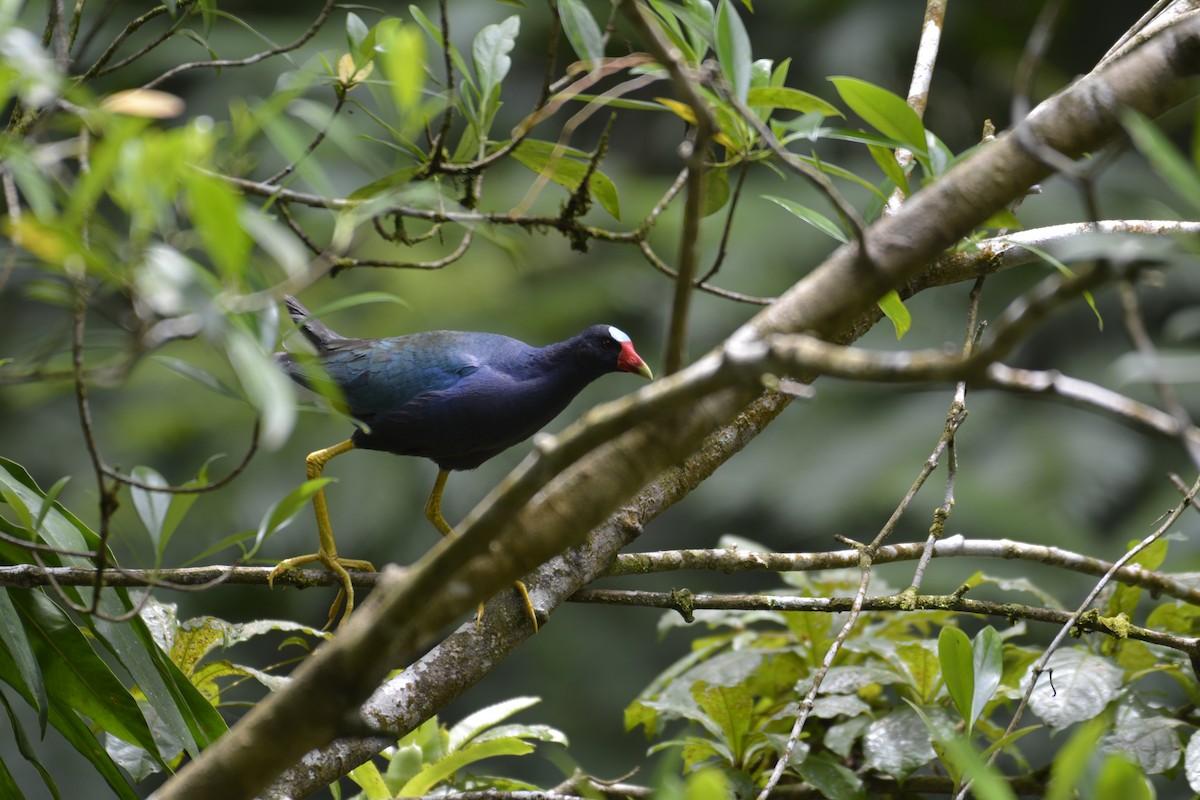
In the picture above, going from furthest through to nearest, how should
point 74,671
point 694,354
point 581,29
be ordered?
1. point 694,354
2. point 74,671
3. point 581,29

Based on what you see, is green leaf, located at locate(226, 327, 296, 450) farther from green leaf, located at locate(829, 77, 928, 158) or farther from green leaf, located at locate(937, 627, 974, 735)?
green leaf, located at locate(937, 627, 974, 735)

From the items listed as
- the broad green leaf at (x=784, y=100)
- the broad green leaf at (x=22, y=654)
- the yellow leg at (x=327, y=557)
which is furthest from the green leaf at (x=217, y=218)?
the yellow leg at (x=327, y=557)

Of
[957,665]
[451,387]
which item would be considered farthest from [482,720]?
[957,665]

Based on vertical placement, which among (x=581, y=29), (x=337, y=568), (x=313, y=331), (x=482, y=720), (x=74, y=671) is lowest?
(x=482, y=720)

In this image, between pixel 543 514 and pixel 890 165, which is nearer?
pixel 543 514

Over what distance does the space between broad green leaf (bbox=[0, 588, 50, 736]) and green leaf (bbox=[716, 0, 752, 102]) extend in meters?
1.17

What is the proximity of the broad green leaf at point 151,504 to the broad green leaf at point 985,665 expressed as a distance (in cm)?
103

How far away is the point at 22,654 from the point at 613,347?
1459 millimetres

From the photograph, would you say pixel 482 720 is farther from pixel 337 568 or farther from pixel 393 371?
pixel 393 371

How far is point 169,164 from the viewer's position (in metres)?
0.72

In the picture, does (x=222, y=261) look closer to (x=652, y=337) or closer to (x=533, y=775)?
(x=652, y=337)

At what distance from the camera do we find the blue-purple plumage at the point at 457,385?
2.40 meters

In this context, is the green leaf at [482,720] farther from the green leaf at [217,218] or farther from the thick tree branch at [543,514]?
the green leaf at [217,218]

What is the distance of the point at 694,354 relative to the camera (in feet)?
19.8
